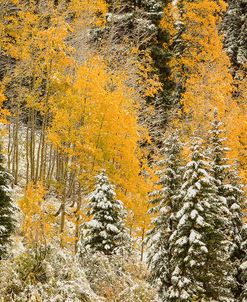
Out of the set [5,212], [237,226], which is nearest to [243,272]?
[237,226]

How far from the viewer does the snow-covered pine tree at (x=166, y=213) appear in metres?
15.4

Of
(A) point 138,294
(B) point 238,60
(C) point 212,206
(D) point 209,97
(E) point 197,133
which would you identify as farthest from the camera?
(B) point 238,60

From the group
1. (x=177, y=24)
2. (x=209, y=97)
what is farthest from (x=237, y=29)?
(x=209, y=97)

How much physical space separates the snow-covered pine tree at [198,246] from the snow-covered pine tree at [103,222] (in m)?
2.55

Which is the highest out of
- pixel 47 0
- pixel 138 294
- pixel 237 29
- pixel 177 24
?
pixel 237 29

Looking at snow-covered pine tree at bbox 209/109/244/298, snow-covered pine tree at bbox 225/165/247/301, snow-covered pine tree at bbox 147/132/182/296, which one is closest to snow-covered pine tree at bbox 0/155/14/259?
snow-covered pine tree at bbox 147/132/182/296

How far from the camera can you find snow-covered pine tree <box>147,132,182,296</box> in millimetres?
15383

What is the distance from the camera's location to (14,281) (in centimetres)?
806

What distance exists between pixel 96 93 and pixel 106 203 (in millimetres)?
4910

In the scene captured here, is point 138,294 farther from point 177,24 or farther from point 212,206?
point 177,24

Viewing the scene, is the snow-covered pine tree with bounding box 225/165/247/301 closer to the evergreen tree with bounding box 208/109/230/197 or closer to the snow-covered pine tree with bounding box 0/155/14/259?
the evergreen tree with bounding box 208/109/230/197

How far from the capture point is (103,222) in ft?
51.0

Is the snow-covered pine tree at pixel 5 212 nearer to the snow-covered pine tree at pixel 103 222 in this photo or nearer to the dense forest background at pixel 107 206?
the dense forest background at pixel 107 206

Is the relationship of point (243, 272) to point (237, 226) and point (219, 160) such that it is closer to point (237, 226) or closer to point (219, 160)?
point (237, 226)
